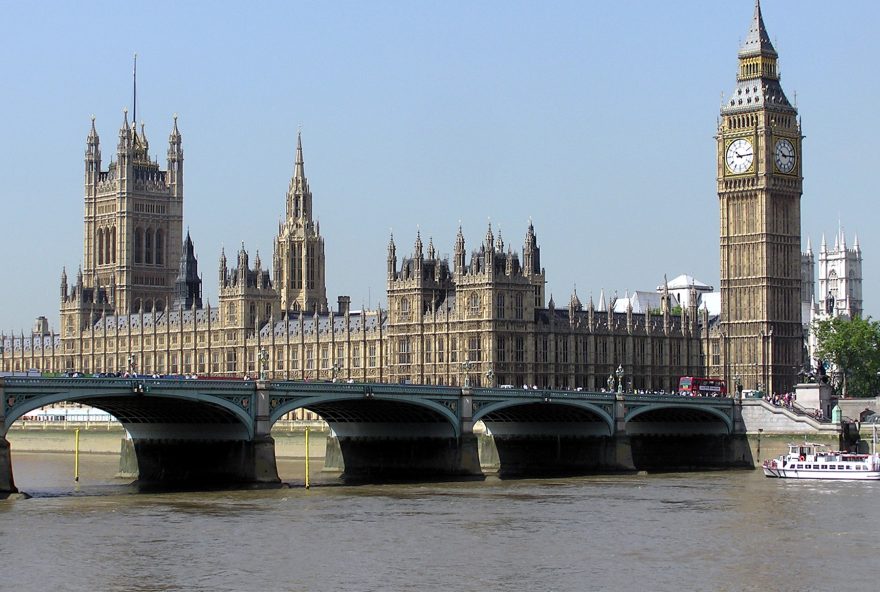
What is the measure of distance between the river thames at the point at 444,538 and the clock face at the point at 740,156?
6129 cm

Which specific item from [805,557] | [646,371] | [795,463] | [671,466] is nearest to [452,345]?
[646,371]

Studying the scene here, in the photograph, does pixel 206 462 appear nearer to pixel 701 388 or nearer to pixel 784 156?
pixel 701 388

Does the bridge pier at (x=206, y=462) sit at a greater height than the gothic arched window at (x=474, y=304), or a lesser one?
lesser

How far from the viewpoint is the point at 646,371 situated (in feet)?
506

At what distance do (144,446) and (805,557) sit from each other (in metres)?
44.2

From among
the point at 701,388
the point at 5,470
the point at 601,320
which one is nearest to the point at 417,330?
A: the point at 601,320

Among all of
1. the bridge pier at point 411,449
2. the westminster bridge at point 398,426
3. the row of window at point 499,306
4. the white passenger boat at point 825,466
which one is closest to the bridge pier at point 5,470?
the westminster bridge at point 398,426

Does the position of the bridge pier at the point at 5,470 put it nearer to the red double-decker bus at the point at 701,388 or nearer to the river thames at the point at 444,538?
the river thames at the point at 444,538

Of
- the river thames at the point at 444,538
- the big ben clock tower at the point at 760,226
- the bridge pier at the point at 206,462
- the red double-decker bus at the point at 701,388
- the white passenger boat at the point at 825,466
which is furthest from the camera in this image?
the big ben clock tower at the point at 760,226

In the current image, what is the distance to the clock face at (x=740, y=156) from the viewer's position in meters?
154

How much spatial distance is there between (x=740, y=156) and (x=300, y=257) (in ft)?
171

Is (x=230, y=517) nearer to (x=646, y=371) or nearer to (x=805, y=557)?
(x=805, y=557)

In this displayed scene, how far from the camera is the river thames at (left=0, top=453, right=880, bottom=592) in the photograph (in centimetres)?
5994

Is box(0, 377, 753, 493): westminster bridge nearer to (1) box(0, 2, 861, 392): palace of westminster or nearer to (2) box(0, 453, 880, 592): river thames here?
(2) box(0, 453, 880, 592): river thames
